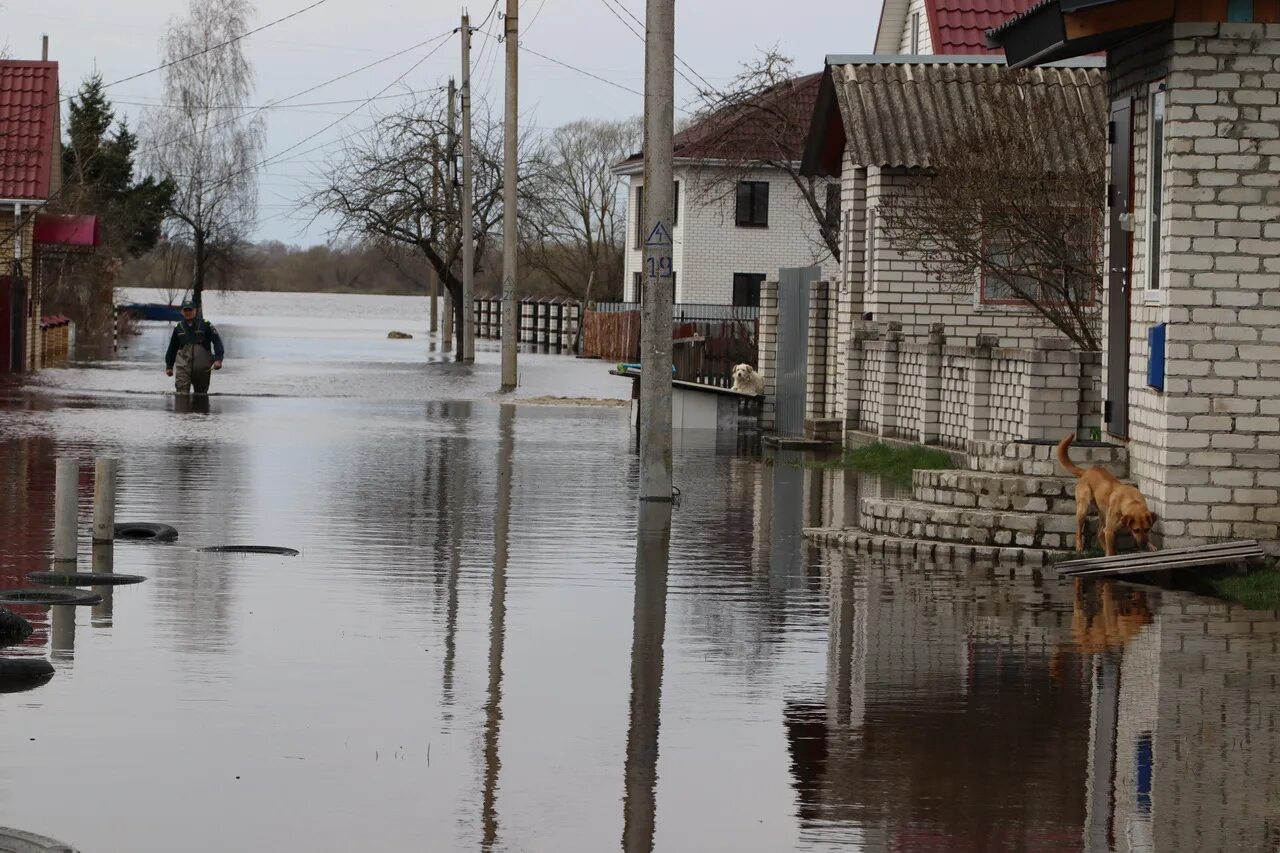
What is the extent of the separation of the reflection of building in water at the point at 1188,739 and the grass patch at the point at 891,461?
941 cm

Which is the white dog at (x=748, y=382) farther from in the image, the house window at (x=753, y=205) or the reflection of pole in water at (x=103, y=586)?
the house window at (x=753, y=205)

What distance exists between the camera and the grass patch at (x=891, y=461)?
21.2m

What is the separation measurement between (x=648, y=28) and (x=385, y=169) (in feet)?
140

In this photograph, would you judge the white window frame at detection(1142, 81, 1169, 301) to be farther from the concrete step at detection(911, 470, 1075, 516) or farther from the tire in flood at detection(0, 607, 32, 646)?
the tire in flood at detection(0, 607, 32, 646)

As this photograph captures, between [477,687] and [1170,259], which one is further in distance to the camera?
[1170,259]

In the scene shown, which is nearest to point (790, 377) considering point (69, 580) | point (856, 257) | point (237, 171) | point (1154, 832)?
point (856, 257)

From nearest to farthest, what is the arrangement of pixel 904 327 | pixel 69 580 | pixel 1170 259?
pixel 69 580 → pixel 1170 259 → pixel 904 327

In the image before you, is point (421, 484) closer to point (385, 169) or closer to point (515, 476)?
point (515, 476)

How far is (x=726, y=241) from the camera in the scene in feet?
218

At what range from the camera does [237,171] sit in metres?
79.2

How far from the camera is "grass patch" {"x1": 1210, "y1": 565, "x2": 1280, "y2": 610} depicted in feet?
39.9

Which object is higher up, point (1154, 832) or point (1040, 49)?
point (1040, 49)

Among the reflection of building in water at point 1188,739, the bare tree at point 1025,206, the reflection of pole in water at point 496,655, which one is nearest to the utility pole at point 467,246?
the bare tree at point 1025,206

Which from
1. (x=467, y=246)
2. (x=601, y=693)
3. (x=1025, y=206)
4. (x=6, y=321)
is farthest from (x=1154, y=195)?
(x=467, y=246)
